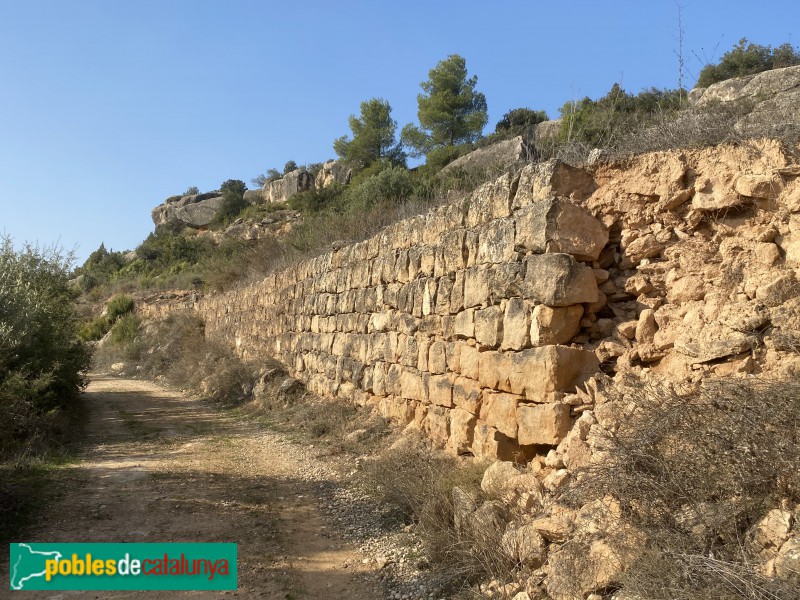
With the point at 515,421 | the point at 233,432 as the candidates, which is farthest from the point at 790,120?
the point at 233,432

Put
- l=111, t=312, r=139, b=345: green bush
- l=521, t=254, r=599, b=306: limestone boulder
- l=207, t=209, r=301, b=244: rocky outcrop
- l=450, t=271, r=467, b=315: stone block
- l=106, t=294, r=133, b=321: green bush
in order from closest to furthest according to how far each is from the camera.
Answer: l=521, t=254, r=599, b=306: limestone boulder
l=450, t=271, r=467, b=315: stone block
l=111, t=312, r=139, b=345: green bush
l=106, t=294, r=133, b=321: green bush
l=207, t=209, r=301, b=244: rocky outcrop

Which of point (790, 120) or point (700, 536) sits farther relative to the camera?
point (790, 120)

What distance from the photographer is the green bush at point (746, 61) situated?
17.0 meters

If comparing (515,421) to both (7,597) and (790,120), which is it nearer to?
(790,120)

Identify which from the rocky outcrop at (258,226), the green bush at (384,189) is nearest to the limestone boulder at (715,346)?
the green bush at (384,189)

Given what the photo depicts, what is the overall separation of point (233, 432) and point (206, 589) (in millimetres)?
5426

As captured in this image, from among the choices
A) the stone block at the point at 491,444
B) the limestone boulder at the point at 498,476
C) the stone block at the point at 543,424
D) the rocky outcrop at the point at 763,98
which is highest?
the rocky outcrop at the point at 763,98

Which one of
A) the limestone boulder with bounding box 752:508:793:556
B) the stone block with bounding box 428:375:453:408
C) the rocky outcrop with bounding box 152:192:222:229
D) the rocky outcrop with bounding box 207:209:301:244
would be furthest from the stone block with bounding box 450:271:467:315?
the rocky outcrop with bounding box 152:192:222:229

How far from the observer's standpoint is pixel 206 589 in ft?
13.8

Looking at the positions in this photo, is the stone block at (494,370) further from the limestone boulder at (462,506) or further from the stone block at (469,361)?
the limestone boulder at (462,506)

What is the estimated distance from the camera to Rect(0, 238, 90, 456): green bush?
727cm

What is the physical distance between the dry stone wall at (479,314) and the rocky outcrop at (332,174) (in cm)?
2733

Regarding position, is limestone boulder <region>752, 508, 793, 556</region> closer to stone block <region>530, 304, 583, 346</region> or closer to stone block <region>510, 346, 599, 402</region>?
stone block <region>510, 346, 599, 402</region>

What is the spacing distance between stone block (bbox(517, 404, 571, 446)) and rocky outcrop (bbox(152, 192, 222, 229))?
41727 millimetres
